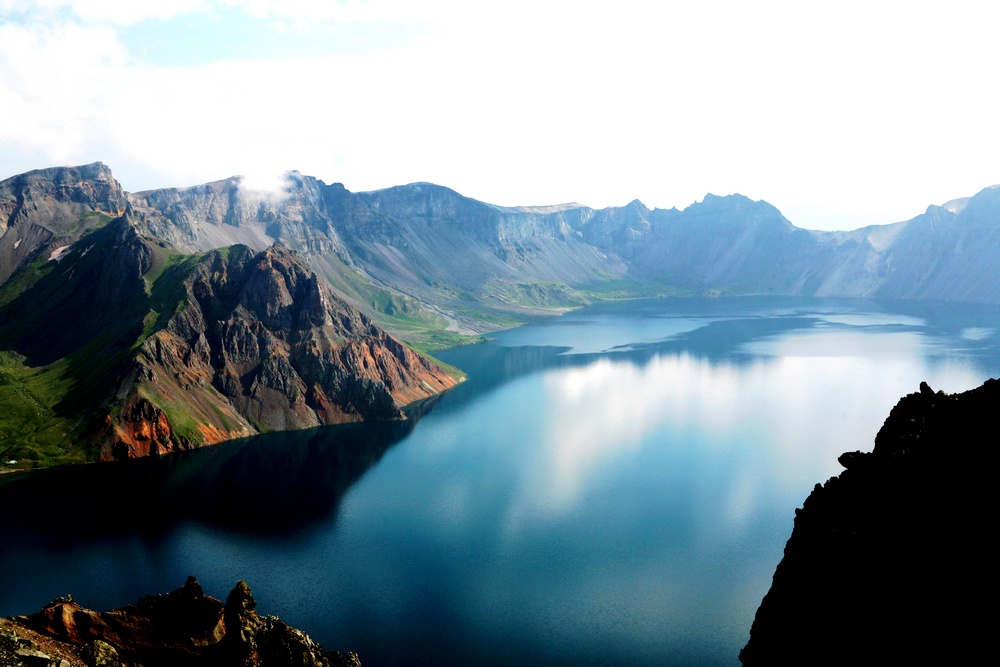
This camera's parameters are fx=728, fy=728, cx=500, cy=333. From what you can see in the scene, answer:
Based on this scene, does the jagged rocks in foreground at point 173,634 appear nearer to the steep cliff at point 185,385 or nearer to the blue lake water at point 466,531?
the blue lake water at point 466,531

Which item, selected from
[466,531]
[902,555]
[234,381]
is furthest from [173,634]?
[234,381]

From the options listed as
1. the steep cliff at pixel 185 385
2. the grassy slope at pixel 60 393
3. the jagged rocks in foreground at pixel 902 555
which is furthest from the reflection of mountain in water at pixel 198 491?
the jagged rocks in foreground at pixel 902 555

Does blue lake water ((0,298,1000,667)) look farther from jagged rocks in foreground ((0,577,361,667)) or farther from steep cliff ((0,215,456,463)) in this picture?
jagged rocks in foreground ((0,577,361,667))

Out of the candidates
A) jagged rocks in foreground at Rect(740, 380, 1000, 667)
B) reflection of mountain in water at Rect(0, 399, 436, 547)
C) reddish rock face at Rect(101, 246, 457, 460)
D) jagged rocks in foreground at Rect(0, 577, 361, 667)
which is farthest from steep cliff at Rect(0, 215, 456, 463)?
jagged rocks in foreground at Rect(740, 380, 1000, 667)

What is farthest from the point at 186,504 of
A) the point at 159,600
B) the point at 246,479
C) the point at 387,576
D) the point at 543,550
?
the point at 159,600

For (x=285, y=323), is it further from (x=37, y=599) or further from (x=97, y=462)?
(x=37, y=599)
